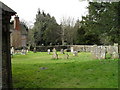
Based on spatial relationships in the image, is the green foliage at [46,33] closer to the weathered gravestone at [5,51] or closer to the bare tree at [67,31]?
the bare tree at [67,31]

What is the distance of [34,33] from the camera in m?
47.4

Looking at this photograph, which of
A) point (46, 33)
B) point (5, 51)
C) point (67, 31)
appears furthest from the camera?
point (67, 31)

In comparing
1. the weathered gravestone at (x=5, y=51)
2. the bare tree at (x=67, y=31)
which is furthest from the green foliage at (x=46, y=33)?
the weathered gravestone at (x=5, y=51)

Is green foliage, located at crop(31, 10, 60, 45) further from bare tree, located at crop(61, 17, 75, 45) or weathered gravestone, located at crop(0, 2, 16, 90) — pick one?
weathered gravestone, located at crop(0, 2, 16, 90)

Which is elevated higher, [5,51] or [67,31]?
[67,31]

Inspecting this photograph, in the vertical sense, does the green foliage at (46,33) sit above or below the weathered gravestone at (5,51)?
above

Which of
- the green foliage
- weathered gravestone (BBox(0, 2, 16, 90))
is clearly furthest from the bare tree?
weathered gravestone (BBox(0, 2, 16, 90))

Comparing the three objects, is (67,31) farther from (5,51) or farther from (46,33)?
(5,51)

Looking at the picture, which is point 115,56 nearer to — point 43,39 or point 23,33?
point 43,39

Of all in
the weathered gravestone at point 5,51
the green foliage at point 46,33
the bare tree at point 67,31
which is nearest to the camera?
the weathered gravestone at point 5,51

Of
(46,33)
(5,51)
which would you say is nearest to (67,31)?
(46,33)

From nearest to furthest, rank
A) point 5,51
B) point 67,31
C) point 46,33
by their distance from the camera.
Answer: point 5,51 → point 46,33 → point 67,31

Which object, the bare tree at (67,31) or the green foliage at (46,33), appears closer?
the green foliage at (46,33)

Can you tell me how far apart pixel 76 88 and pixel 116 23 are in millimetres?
9943
